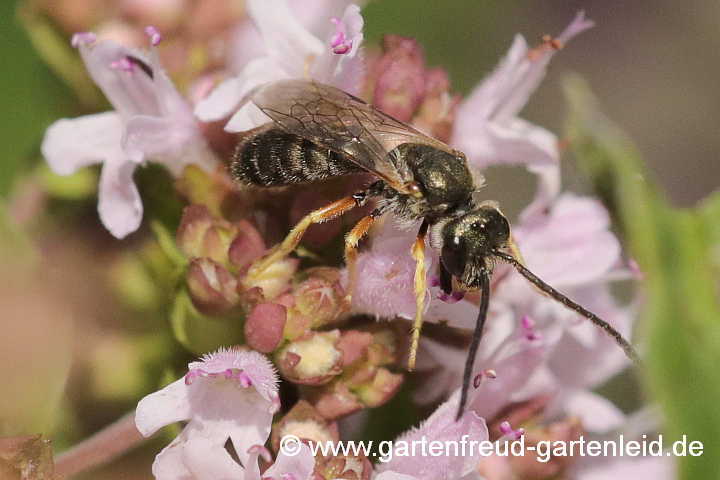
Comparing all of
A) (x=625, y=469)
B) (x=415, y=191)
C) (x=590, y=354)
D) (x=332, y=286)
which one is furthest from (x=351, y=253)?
(x=625, y=469)

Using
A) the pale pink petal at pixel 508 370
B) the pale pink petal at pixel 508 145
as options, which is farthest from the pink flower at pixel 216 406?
the pale pink petal at pixel 508 145

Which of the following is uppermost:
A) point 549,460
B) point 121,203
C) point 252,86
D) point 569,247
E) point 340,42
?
point 340,42

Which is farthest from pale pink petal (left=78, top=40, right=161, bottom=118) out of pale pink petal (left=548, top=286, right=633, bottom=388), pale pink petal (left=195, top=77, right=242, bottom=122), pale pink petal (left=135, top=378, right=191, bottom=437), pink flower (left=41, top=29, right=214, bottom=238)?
pale pink petal (left=548, top=286, right=633, bottom=388)

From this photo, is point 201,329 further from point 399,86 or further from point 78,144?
point 399,86

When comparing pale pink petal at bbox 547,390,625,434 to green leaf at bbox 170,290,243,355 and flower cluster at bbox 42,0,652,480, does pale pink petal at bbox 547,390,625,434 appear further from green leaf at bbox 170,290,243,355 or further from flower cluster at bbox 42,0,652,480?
green leaf at bbox 170,290,243,355

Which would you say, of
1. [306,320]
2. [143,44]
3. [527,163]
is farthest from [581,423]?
[143,44]

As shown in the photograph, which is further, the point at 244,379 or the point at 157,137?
the point at 157,137

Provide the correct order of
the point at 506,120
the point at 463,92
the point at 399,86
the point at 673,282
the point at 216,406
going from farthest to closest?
the point at 463,92 → the point at 506,120 → the point at 399,86 → the point at 216,406 → the point at 673,282
